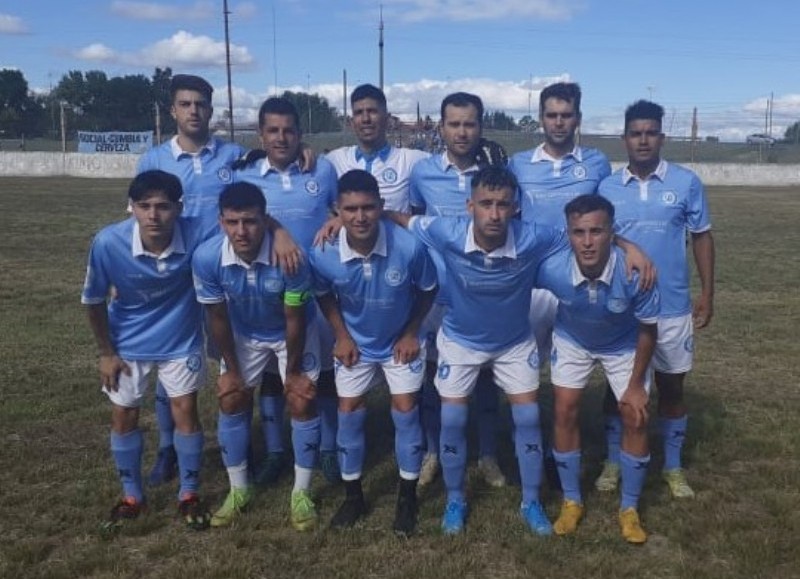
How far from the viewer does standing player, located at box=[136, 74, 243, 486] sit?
15.3 ft

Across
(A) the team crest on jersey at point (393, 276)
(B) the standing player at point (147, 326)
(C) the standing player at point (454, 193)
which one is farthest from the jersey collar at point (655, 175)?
(B) the standing player at point (147, 326)

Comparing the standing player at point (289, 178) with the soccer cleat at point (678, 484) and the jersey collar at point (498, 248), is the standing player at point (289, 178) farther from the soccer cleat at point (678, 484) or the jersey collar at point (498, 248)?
the soccer cleat at point (678, 484)

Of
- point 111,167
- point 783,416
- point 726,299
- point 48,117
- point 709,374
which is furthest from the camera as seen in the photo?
point 48,117

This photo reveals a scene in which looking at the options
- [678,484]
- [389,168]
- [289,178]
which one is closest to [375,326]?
[289,178]

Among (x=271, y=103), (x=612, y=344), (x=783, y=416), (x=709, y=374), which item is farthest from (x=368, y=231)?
(x=709, y=374)

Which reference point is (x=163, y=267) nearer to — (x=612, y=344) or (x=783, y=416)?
(x=612, y=344)

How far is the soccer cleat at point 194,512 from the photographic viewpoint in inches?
169

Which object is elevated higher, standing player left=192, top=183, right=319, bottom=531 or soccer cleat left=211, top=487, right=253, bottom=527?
standing player left=192, top=183, right=319, bottom=531

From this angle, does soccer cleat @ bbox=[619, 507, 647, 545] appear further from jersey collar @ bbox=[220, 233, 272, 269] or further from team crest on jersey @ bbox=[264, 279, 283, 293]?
Result: jersey collar @ bbox=[220, 233, 272, 269]

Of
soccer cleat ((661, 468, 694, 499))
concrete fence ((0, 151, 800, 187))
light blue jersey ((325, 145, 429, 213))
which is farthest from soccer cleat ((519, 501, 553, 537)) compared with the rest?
concrete fence ((0, 151, 800, 187))

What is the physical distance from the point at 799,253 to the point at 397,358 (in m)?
12.7

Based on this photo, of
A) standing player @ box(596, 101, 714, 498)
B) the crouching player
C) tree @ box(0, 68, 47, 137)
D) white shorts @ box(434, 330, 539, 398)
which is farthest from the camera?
tree @ box(0, 68, 47, 137)

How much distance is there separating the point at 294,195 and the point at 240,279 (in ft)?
2.19

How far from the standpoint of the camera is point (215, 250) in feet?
13.9
